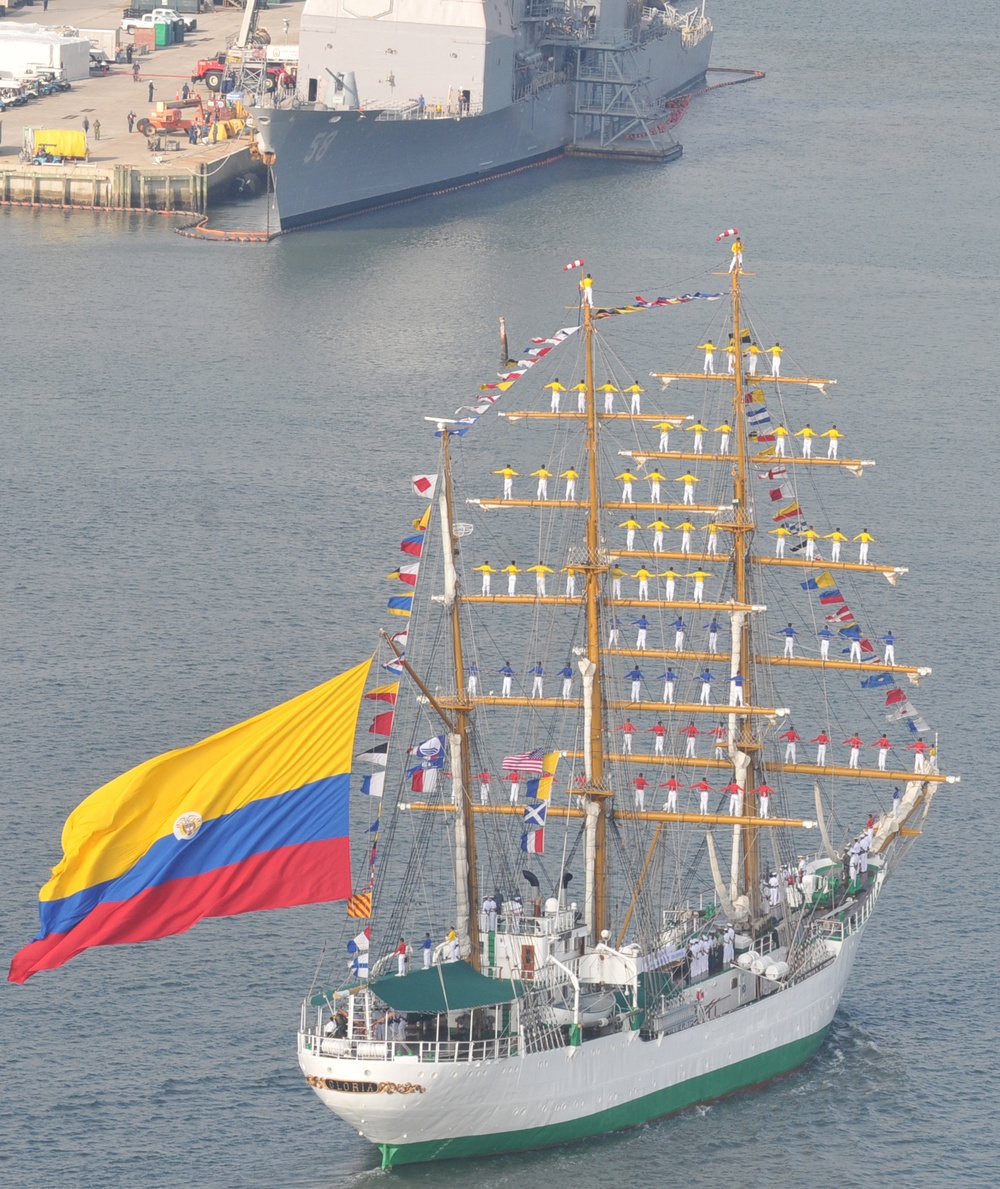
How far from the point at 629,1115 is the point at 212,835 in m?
17.5

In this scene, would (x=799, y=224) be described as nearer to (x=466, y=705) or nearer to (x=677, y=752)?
(x=677, y=752)

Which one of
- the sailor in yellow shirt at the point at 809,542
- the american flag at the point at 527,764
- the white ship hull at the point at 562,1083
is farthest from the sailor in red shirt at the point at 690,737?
the american flag at the point at 527,764

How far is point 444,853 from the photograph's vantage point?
88.8 meters

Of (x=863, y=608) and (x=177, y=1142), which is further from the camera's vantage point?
(x=863, y=608)

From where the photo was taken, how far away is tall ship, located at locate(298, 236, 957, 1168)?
7031 cm

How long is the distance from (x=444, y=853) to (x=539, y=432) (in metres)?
48.7

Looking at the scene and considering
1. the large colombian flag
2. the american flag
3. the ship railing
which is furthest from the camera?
the american flag

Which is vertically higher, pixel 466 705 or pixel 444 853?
pixel 466 705

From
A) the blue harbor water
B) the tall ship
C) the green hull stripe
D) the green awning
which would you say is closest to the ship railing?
the tall ship

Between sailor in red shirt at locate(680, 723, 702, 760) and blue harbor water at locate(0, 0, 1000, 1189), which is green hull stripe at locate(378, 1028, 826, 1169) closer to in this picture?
blue harbor water at locate(0, 0, 1000, 1189)

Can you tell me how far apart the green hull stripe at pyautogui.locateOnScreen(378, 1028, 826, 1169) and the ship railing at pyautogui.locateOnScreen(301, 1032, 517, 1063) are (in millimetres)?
2643

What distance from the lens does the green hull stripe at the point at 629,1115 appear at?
232 feet

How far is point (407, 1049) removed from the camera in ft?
227

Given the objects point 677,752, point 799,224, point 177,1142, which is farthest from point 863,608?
point 799,224
